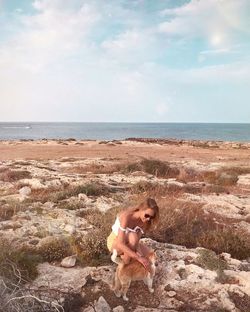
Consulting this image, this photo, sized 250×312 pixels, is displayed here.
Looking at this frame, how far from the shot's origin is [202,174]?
20250mm

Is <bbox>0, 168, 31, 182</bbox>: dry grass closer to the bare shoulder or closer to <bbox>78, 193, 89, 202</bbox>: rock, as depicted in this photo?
<bbox>78, 193, 89, 202</bbox>: rock

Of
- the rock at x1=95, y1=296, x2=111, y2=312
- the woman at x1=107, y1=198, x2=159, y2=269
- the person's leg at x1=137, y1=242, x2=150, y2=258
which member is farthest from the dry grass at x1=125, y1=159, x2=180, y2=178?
the rock at x1=95, y1=296, x2=111, y2=312

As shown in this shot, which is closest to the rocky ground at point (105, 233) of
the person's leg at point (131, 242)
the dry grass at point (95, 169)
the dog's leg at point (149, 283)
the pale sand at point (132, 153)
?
the dog's leg at point (149, 283)

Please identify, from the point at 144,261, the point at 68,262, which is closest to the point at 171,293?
the point at 144,261

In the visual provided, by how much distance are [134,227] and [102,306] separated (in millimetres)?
1322

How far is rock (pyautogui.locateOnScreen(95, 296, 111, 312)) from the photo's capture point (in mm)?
6719

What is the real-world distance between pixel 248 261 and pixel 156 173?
1039 cm

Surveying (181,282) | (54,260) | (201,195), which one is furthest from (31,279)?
(201,195)

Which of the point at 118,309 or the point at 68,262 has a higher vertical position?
the point at 68,262

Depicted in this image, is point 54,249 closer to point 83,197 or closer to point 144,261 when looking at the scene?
point 144,261

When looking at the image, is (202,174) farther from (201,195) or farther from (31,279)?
(31,279)

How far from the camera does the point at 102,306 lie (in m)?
6.78

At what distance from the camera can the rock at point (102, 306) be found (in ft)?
22.0

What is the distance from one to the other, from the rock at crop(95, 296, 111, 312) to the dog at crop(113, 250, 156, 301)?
0.91 feet
